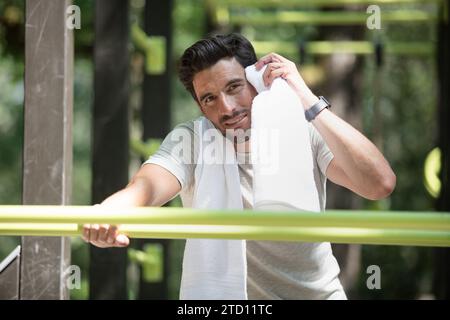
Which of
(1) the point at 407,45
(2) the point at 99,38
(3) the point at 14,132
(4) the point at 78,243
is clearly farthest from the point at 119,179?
(3) the point at 14,132

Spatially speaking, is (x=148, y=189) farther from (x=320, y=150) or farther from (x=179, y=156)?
(x=320, y=150)

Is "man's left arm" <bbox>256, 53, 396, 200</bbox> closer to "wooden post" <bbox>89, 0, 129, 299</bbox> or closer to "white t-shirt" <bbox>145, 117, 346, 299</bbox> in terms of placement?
"white t-shirt" <bbox>145, 117, 346, 299</bbox>

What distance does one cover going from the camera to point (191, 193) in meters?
1.65

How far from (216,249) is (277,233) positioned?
0.42 metres

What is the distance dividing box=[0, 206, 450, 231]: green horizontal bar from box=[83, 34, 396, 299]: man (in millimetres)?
280

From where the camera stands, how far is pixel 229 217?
3.84 ft

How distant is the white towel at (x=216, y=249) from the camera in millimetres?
1577

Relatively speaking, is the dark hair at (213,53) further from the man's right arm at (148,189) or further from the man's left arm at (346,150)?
the man's right arm at (148,189)

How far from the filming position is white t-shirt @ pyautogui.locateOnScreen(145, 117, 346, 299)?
1.60 metres

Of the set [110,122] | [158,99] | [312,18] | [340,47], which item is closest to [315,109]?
[110,122]

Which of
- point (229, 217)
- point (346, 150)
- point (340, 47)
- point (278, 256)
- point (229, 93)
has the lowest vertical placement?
point (278, 256)

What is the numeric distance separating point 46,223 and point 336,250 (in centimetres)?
276

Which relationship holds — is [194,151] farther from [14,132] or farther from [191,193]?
[14,132]

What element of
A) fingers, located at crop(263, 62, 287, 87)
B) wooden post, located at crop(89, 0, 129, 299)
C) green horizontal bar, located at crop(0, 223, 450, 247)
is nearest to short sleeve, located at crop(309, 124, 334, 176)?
fingers, located at crop(263, 62, 287, 87)
